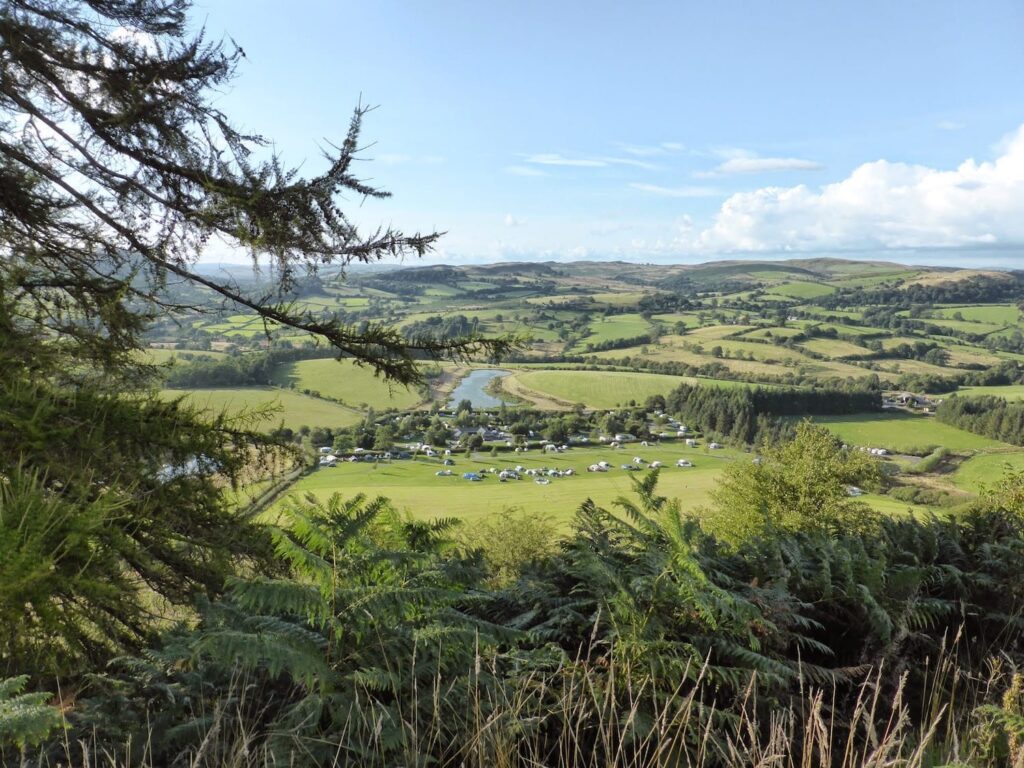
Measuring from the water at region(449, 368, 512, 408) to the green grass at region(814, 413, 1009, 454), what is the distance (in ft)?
152

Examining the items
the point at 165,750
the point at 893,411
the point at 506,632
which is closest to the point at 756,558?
the point at 506,632

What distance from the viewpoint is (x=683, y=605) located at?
122 inches

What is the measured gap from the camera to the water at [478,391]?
9006 centimetres

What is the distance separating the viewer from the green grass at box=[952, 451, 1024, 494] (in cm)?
4659

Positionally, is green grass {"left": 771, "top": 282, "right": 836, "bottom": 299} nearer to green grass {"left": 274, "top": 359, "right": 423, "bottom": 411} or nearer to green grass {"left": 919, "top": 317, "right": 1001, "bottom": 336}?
green grass {"left": 919, "top": 317, "right": 1001, "bottom": 336}

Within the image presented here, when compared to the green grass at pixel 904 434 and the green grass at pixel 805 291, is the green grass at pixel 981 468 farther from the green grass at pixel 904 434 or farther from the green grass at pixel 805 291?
the green grass at pixel 805 291

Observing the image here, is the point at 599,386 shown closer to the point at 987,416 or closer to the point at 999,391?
the point at 987,416

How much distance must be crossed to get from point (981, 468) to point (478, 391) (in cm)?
6833

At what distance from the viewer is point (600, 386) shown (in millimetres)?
93438

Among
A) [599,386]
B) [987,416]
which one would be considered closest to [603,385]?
[599,386]

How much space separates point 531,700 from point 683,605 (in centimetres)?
103

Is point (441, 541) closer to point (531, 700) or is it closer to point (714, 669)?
point (531, 700)

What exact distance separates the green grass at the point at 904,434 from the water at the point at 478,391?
4627 cm

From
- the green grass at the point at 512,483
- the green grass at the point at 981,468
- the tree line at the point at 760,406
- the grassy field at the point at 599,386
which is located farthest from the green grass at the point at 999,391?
the green grass at the point at 512,483
